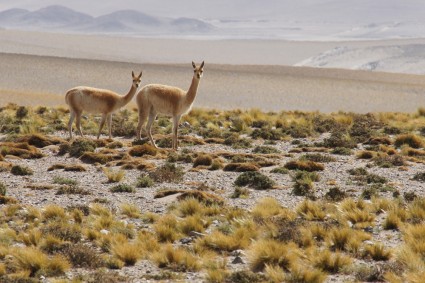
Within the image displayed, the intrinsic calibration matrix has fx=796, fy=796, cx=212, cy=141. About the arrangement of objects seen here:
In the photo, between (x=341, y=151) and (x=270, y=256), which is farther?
(x=341, y=151)

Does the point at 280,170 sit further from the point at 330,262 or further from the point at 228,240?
the point at 330,262

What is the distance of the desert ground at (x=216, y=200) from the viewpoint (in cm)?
745

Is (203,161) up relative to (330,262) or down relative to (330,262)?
down

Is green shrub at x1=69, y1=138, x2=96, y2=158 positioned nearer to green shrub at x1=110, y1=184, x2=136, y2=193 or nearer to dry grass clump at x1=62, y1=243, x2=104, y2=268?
green shrub at x1=110, y1=184, x2=136, y2=193

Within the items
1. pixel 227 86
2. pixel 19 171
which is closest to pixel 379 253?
pixel 19 171

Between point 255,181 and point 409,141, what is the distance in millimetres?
6150

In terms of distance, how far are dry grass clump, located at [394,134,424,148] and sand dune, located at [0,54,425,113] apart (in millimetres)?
13857

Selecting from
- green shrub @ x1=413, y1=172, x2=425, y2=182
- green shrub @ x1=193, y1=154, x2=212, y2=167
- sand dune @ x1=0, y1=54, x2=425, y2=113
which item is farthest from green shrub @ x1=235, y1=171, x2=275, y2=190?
sand dune @ x1=0, y1=54, x2=425, y2=113

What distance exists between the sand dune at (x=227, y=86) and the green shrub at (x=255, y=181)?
17530 millimetres

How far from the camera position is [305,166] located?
42.8 feet

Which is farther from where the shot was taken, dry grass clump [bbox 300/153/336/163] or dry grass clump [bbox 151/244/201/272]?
dry grass clump [bbox 300/153/336/163]

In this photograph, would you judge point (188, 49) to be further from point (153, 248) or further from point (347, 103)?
point (153, 248)

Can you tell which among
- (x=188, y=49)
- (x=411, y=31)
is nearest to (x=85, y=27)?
(x=411, y=31)

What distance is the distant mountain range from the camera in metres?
156
